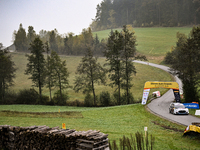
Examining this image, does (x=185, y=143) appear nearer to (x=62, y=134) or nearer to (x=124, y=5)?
(x=62, y=134)

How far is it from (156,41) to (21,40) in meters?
77.0

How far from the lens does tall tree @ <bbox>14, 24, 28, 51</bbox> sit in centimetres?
11709

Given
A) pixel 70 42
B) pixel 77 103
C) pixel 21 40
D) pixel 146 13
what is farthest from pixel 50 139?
pixel 146 13

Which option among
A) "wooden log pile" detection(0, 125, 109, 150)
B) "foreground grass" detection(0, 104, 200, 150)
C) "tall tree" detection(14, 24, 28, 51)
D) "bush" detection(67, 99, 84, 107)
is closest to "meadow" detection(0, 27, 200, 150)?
"foreground grass" detection(0, 104, 200, 150)

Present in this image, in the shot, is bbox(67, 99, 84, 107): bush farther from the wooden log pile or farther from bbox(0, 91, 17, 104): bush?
the wooden log pile

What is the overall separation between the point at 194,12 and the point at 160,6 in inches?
1055

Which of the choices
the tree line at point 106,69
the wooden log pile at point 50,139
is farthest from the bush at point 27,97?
the wooden log pile at point 50,139

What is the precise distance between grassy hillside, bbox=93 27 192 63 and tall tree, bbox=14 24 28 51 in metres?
63.9

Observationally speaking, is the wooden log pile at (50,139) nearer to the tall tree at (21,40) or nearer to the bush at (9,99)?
the bush at (9,99)

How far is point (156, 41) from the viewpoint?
117 metres

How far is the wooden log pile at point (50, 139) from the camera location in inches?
399

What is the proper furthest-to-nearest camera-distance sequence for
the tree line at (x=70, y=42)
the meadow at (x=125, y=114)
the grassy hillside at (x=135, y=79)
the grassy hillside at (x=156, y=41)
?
the tree line at (x=70, y=42), the grassy hillside at (x=156, y=41), the grassy hillside at (x=135, y=79), the meadow at (x=125, y=114)

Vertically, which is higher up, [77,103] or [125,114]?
[125,114]

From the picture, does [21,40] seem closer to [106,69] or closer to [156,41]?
[156,41]
